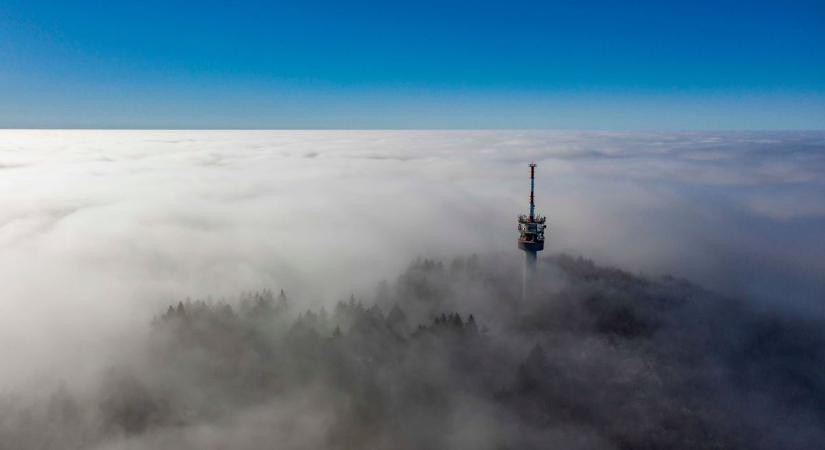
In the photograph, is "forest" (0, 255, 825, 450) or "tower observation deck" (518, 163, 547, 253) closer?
"forest" (0, 255, 825, 450)

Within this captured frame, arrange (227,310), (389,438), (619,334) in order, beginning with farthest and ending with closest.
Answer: (619,334) → (227,310) → (389,438)

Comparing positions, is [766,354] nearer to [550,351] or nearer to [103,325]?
[550,351]

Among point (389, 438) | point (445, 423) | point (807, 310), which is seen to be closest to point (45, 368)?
point (389, 438)

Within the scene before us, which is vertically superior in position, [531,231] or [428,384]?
[531,231]

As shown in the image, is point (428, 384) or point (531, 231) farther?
point (531, 231)

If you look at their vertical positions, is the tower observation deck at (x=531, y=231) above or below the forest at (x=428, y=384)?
above

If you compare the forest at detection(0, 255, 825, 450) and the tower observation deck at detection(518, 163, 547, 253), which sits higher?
the tower observation deck at detection(518, 163, 547, 253)

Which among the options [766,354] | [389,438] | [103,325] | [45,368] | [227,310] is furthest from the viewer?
[766,354]

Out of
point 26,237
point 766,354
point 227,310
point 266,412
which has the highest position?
point 26,237
